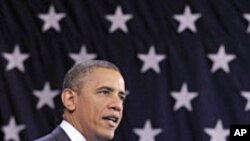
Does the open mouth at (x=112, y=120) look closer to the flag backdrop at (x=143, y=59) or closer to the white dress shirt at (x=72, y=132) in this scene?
the white dress shirt at (x=72, y=132)

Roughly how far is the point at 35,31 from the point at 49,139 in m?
1.36

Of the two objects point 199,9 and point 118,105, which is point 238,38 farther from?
point 118,105

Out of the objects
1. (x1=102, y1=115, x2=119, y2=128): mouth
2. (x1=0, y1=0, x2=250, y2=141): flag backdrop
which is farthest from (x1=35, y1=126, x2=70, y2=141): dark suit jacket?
(x1=0, y1=0, x2=250, y2=141): flag backdrop

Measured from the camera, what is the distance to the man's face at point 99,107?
191cm

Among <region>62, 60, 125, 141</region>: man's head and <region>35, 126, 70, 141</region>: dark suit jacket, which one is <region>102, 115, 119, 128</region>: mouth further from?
<region>35, 126, 70, 141</region>: dark suit jacket

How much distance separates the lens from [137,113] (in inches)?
120

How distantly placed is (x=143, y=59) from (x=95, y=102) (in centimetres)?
120

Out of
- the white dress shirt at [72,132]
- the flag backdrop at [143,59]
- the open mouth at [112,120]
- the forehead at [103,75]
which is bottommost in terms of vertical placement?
the white dress shirt at [72,132]

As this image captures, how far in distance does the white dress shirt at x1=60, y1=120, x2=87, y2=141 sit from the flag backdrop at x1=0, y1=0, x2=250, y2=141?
114 cm

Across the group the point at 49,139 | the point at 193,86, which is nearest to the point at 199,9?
the point at 193,86

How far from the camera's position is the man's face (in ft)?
6.28

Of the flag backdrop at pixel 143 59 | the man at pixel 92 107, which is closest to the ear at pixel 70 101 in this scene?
the man at pixel 92 107

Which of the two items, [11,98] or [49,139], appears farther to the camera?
[11,98]

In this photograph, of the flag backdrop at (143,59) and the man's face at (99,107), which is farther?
→ the flag backdrop at (143,59)
